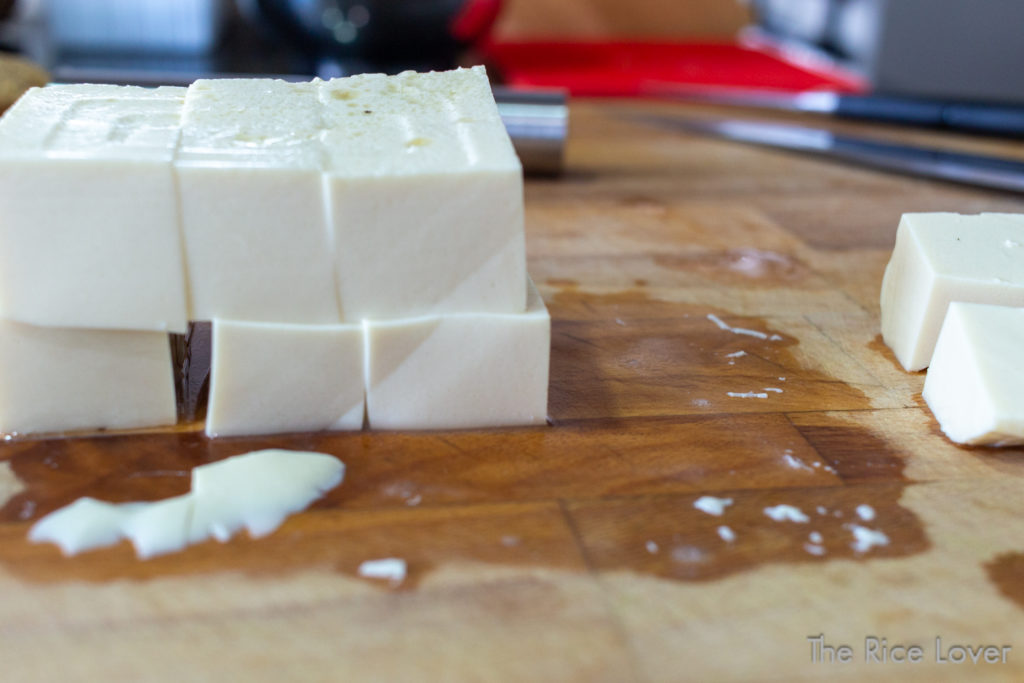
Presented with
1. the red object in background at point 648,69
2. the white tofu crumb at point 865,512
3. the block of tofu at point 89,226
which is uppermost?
the block of tofu at point 89,226

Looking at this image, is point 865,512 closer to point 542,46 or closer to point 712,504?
point 712,504

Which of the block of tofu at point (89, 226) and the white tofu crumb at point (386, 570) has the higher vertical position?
the block of tofu at point (89, 226)

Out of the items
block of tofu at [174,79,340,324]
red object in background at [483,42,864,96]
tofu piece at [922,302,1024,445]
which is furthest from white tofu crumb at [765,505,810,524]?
red object in background at [483,42,864,96]

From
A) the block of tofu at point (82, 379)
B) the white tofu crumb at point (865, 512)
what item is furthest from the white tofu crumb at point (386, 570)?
the white tofu crumb at point (865, 512)

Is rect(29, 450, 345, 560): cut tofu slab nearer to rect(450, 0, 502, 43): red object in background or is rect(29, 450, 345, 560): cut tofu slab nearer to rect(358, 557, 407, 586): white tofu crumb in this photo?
rect(358, 557, 407, 586): white tofu crumb

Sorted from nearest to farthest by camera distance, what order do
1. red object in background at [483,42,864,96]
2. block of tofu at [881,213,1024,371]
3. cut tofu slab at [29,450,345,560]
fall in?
cut tofu slab at [29,450,345,560]
block of tofu at [881,213,1024,371]
red object in background at [483,42,864,96]

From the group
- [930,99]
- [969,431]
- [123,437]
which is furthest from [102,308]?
[930,99]

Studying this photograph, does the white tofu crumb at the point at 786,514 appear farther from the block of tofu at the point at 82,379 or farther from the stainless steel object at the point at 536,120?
the stainless steel object at the point at 536,120
